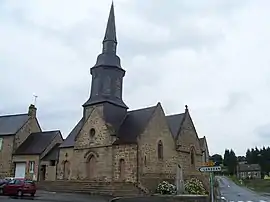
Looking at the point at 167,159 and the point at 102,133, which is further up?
the point at 102,133

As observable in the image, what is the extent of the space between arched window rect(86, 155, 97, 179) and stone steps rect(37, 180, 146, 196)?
5.66 ft

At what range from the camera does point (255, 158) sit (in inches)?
4587

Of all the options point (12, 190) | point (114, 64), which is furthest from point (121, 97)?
point (12, 190)

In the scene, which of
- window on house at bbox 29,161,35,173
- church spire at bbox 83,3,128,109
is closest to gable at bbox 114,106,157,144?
church spire at bbox 83,3,128,109

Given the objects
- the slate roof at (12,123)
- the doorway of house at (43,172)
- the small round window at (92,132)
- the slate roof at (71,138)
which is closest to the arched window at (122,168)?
the small round window at (92,132)

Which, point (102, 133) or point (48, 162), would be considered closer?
point (102, 133)

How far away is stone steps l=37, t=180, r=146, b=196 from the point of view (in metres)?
26.3

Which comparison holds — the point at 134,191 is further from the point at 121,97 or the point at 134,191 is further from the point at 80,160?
the point at 121,97

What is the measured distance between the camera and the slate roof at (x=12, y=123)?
137 feet

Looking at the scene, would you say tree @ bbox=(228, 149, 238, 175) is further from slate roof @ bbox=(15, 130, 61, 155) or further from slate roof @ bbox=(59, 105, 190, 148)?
slate roof @ bbox=(15, 130, 61, 155)

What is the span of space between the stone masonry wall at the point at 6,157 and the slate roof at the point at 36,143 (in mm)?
969

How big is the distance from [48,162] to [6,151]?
5956 mm

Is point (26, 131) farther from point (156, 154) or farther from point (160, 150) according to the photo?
point (156, 154)

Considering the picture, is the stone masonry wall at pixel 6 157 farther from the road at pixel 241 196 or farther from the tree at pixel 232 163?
the tree at pixel 232 163
